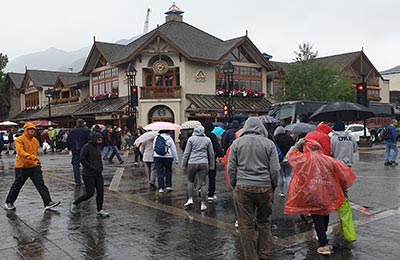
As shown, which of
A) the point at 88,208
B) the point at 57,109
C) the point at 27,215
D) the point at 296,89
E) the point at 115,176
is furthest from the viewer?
the point at 57,109

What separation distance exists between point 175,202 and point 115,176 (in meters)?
5.22

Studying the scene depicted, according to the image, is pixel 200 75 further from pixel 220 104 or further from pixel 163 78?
pixel 163 78

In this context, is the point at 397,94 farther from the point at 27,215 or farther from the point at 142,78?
the point at 27,215

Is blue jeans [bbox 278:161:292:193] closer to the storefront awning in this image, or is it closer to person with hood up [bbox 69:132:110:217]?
person with hood up [bbox 69:132:110:217]

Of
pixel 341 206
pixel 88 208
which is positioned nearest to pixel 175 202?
pixel 88 208

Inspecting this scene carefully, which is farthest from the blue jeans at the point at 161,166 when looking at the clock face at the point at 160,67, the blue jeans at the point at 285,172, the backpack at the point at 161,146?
the clock face at the point at 160,67

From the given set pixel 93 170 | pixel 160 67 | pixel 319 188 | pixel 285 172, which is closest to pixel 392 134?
pixel 285 172

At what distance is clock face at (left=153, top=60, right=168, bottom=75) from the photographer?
3297cm

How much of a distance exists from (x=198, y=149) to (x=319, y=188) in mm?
3140

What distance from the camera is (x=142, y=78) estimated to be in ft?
110

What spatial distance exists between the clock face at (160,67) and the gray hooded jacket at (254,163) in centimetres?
2876

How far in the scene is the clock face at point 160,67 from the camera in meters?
33.0

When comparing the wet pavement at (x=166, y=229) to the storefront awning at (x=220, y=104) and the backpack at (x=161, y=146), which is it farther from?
the storefront awning at (x=220, y=104)

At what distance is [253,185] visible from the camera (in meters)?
4.65
